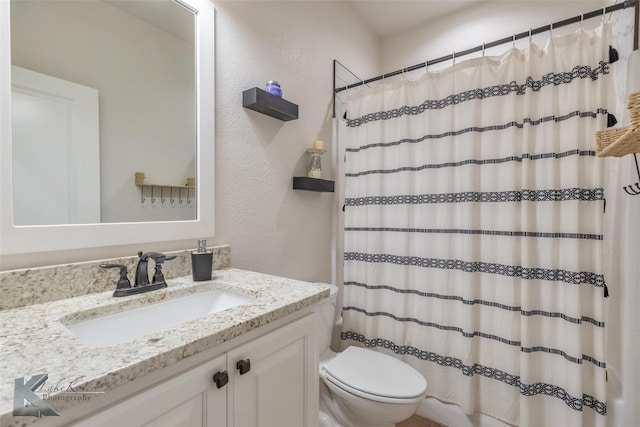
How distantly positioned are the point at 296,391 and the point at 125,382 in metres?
0.53

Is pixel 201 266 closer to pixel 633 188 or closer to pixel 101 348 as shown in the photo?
pixel 101 348

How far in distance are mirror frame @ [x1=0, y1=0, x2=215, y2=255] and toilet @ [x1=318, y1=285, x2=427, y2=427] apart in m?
0.76

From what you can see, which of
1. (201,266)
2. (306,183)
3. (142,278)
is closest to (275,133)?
(306,183)

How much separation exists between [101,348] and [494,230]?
5.16ft

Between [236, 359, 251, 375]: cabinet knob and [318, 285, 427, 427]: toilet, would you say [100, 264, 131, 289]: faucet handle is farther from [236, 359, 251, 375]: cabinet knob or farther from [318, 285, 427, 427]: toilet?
[318, 285, 427, 427]: toilet

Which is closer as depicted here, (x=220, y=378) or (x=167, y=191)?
(x=220, y=378)

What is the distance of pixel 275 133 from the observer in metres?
1.56

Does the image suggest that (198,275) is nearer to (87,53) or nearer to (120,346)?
(120,346)

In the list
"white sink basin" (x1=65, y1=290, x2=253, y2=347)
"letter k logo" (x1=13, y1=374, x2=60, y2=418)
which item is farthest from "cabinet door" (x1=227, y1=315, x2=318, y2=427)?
"letter k logo" (x1=13, y1=374, x2=60, y2=418)

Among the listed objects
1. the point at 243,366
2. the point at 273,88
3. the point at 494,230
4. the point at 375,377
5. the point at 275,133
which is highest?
the point at 273,88

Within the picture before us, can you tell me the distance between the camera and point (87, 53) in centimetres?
95

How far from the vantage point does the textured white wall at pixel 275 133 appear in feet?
4.34

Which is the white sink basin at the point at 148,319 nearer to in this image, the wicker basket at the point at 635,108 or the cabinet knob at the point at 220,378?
the cabinet knob at the point at 220,378

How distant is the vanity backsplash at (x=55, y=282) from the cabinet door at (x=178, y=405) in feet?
1.79
